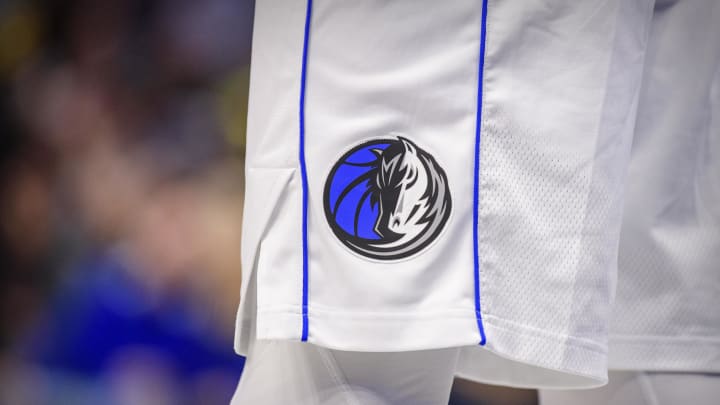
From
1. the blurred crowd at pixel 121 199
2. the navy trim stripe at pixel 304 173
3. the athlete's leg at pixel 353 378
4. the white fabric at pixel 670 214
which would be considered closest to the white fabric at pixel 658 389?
the white fabric at pixel 670 214

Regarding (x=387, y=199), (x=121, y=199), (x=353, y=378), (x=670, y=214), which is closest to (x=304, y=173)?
(x=387, y=199)

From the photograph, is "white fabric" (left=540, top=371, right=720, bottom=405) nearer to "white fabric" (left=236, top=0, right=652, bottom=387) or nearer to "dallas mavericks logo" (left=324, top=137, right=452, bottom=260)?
"white fabric" (left=236, top=0, right=652, bottom=387)

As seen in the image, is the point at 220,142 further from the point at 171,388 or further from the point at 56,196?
the point at 171,388

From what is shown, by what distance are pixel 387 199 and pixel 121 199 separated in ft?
3.01

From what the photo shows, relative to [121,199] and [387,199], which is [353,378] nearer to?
[387,199]

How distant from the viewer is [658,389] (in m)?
0.86

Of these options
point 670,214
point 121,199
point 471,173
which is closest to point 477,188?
point 471,173

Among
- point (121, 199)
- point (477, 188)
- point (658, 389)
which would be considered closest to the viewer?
point (477, 188)

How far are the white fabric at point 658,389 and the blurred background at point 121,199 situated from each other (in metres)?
0.80

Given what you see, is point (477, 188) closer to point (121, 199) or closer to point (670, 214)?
point (670, 214)

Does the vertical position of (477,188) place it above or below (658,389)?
above

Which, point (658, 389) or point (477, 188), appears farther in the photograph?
point (658, 389)

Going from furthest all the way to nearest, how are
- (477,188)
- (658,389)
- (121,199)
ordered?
(121,199), (658,389), (477,188)

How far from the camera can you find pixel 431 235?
0.73 metres
